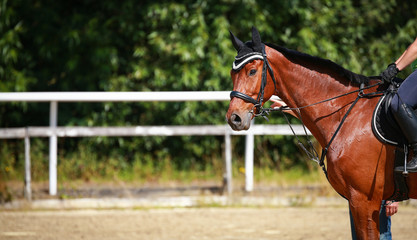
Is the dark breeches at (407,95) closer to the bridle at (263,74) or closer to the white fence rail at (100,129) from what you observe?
the bridle at (263,74)

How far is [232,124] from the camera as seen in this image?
11.1 feet

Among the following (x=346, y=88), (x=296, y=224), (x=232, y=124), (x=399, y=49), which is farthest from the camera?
(x=399, y=49)

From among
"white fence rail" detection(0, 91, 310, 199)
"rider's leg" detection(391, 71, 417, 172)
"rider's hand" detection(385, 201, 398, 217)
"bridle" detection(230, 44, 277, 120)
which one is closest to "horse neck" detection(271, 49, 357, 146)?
"bridle" detection(230, 44, 277, 120)

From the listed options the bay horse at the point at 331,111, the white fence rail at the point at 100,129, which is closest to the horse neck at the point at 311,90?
the bay horse at the point at 331,111

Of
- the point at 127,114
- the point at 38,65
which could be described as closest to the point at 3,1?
the point at 38,65

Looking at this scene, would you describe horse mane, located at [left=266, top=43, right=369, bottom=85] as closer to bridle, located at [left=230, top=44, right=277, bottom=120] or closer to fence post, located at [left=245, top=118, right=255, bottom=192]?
bridle, located at [left=230, top=44, right=277, bottom=120]

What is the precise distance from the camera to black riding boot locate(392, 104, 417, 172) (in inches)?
125

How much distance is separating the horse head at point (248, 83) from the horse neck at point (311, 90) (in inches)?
5.9

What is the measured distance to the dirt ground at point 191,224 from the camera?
557 cm

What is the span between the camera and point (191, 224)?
6086 millimetres

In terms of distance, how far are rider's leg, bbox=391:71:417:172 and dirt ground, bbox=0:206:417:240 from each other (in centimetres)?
251

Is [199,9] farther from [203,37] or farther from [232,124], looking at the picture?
[232,124]

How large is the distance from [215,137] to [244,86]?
244 inches

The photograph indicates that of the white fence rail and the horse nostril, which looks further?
the white fence rail
